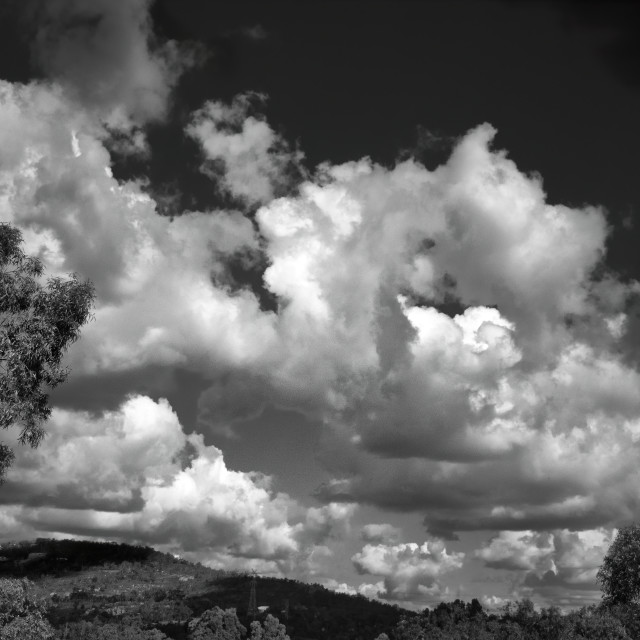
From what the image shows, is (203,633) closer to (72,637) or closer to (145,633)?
(145,633)

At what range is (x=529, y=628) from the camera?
118m

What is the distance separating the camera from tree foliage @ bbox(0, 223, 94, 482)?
33031mm

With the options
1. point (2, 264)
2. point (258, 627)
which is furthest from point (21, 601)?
point (258, 627)

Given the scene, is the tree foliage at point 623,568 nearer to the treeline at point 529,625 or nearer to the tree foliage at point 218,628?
the treeline at point 529,625

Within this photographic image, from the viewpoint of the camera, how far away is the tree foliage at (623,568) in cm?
8831

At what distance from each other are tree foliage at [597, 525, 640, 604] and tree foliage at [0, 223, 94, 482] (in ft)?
238

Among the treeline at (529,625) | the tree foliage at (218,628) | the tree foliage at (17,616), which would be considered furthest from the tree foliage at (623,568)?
the tree foliage at (218,628)

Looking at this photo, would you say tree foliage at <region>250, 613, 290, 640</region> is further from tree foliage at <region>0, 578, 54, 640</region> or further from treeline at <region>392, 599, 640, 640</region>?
tree foliage at <region>0, 578, 54, 640</region>

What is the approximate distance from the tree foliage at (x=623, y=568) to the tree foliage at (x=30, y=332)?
72551 mm

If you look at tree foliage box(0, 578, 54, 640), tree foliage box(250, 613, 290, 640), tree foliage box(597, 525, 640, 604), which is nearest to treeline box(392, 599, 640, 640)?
tree foliage box(597, 525, 640, 604)

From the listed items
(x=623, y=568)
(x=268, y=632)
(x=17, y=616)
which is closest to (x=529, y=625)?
(x=623, y=568)

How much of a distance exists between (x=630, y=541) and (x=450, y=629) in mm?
58452

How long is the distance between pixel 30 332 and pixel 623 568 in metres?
75.6

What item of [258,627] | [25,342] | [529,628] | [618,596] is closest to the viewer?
[25,342]
